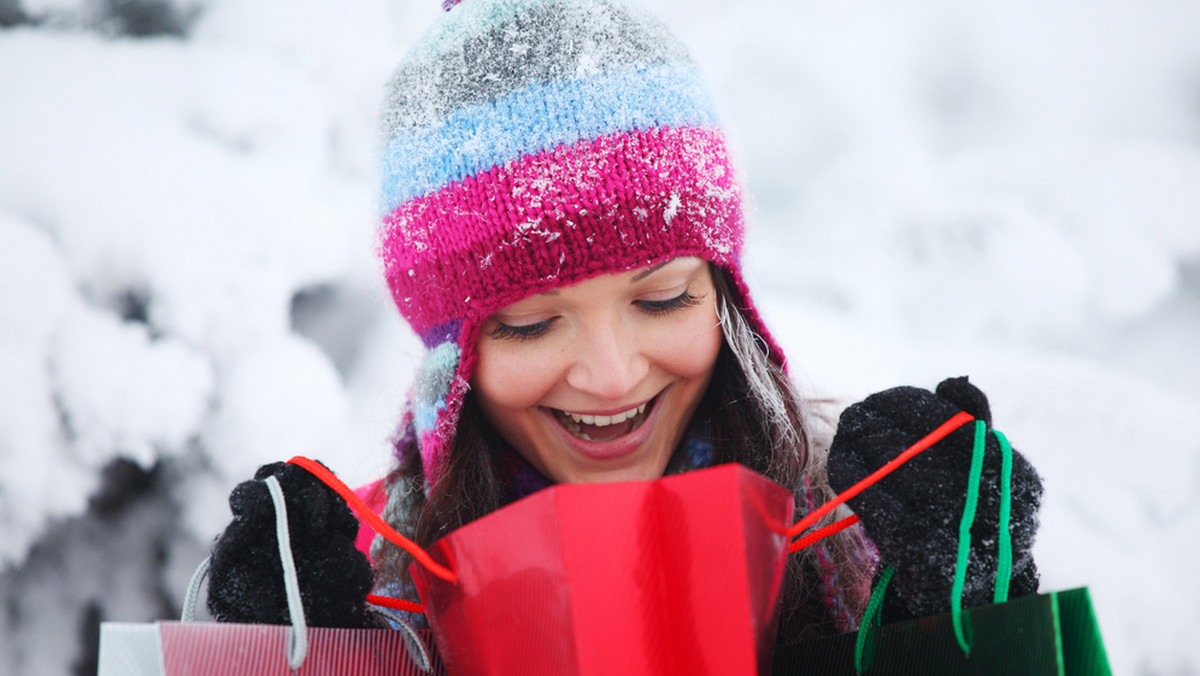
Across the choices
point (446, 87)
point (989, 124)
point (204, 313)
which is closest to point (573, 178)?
point (446, 87)

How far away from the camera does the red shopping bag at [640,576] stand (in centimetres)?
65

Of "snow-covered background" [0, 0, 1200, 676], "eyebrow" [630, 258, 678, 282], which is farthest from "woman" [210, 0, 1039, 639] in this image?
"snow-covered background" [0, 0, 1200, 676]

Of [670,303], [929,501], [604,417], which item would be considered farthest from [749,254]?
[929,501]

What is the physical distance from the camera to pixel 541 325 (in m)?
1.08

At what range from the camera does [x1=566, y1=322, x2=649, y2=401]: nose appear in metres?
1.01

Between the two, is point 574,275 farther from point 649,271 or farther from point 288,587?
point 288,587

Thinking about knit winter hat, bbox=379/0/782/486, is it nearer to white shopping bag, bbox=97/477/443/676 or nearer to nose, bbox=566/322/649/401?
nose, bbox=566/322/649/401

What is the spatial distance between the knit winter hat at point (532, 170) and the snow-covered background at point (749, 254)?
0.19 meters

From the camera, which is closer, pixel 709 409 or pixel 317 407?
pixel 709 409

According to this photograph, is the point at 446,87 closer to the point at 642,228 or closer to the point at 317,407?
the point at 642,228

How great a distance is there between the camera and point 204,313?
4.62 ft

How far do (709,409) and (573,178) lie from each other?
0.46 metres

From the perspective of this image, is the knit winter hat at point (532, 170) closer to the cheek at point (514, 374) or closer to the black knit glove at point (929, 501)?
the cheek at point (514, 374)

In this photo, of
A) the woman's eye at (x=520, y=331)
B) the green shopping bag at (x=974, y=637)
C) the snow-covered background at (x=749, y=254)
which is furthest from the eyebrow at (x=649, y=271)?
the green shopping bag at (x=974, y=637)
